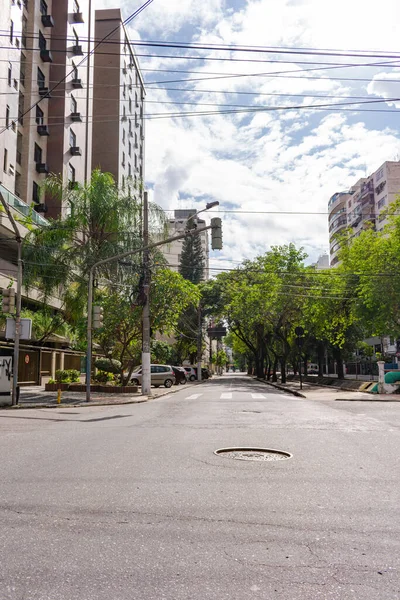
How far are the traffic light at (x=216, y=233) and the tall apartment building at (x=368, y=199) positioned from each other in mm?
50853

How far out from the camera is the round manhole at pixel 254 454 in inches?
311

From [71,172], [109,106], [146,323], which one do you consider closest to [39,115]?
[71,172]

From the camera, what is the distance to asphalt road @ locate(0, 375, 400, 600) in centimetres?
339

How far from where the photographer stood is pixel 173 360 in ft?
224

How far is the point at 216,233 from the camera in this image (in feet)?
56.1

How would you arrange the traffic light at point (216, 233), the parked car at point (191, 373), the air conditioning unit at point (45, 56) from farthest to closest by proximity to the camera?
1. the parked car at point (191, 373)
2. the air conditioning unit at point (45, 56)
3. the traffic light at point (216, 233)

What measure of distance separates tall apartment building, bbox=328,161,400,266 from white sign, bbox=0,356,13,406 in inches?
2093

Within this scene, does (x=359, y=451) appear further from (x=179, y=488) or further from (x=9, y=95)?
(x=9, y=95)

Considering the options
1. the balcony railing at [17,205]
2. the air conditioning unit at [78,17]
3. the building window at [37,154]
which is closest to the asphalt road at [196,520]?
the balcony railing at [17,205]

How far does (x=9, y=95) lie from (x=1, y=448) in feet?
99.0

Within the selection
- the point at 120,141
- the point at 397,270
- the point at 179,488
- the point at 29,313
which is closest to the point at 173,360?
the point at 120,141

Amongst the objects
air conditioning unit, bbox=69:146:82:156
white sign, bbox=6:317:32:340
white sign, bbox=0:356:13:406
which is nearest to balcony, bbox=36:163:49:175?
air conditioning unit, bbox=69:146:82:156

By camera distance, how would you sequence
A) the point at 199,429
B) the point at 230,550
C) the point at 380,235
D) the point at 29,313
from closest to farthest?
the point at 230,550 → the point at 199,429 → the point at 29,313 → the point at 380,235

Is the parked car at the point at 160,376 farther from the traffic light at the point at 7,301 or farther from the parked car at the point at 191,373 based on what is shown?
the parked car at the point at 191,373
